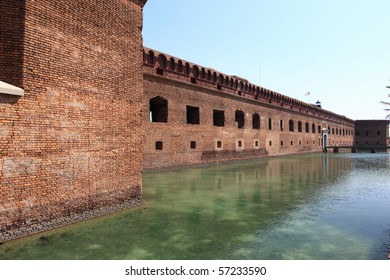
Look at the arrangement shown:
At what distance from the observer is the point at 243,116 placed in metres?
23.2

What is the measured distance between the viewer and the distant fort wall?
1515 centimetres

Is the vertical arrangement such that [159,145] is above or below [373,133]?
below

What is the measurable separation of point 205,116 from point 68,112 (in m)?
13.9

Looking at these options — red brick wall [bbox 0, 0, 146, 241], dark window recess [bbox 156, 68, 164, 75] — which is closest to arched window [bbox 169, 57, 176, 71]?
dark window recess [bbox 156, 68, 164, 75]

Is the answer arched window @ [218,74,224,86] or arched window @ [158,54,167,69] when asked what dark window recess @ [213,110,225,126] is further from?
arched window @ [158,54,167,69]

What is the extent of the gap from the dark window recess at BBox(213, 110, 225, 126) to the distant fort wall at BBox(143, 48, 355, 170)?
0.09ft

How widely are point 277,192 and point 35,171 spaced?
620 centimetres

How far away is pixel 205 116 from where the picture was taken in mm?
18844

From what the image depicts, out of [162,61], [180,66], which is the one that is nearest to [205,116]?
[180,66]

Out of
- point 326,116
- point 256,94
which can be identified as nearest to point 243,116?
point 256,94

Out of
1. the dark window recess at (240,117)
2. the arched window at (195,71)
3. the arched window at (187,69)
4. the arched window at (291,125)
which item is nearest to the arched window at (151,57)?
the arched window at (187,69)

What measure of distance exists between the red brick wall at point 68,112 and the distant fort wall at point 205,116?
7.57 meters

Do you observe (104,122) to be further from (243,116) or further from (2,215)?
(243,116)

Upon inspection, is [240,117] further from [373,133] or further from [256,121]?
[373,133]
